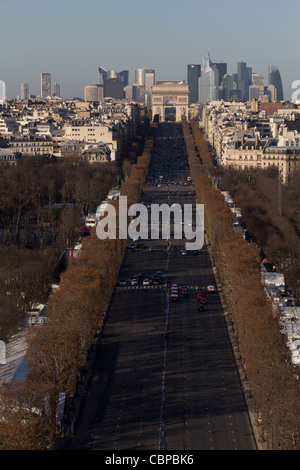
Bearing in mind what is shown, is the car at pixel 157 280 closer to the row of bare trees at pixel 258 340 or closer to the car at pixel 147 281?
the car at pixel 147 281

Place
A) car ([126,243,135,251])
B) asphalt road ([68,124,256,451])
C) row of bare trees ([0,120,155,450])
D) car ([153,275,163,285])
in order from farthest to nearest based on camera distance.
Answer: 1. car ([126,243,135,251])
2. car ([153,275,163,285])
3. asphalt road ([68,124,256,451])
4. row of bare trees ([0,120,155,450])

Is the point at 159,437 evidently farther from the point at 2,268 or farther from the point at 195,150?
the point at 195,150

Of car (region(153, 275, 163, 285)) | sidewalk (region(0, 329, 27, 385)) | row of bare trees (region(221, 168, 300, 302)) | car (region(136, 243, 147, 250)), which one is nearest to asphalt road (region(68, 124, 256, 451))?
car (region(153, 275, 163, 285))

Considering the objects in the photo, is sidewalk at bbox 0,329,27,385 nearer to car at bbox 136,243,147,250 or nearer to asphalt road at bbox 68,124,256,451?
asphalt road at bbox 68,124,256,451

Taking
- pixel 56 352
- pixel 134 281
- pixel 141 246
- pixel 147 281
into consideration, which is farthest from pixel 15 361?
pixel 141 246

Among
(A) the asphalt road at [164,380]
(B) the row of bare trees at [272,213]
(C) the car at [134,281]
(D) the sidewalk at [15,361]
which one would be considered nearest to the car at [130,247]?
(B) the row of bare trees at [272,213]

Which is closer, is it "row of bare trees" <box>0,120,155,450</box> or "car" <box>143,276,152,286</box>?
"row of bare trees" <box>0,120,155,450</box>

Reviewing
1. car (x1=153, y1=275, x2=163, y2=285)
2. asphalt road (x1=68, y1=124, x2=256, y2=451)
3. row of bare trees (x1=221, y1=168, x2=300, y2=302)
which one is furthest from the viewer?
row of bare trees (x1=221, y1=168, x2=300, y2=302)
